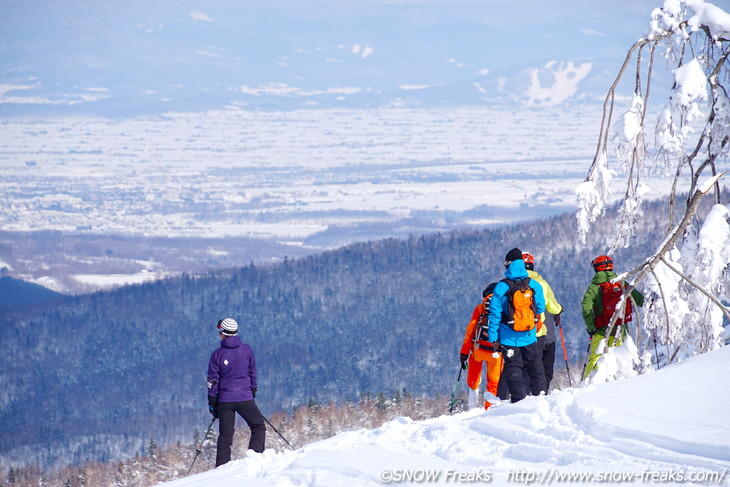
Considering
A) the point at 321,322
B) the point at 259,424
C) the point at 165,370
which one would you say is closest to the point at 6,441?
the point at 165,370

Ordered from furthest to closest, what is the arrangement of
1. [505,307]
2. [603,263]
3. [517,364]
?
[603,263], [517,364], [505,307]

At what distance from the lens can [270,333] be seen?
164000mm

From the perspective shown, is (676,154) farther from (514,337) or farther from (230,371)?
(230,371)

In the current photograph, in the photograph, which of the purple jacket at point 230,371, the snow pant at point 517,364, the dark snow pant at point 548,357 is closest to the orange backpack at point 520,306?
the snow pant at point 517,364

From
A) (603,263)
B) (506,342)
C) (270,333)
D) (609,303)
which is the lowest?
(270,333)

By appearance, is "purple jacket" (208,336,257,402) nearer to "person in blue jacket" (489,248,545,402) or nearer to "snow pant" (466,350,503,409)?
"snow pant" (466,350,503,409)

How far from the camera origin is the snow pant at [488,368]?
1130 cm

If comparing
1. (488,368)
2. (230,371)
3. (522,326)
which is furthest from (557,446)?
(230,371)

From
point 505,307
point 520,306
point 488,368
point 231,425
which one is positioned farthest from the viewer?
point 231,425

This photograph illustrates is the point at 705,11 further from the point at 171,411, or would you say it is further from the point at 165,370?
the point at 165,370

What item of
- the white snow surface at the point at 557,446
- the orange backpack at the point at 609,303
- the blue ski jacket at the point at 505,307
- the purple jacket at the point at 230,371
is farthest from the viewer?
the orange backpack at the point at 609,303

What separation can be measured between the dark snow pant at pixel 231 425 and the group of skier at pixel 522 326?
265cm

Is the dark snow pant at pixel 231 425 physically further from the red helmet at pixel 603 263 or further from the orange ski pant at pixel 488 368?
the red helmet at pixel 603 263

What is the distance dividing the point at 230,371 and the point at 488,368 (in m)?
3.07
